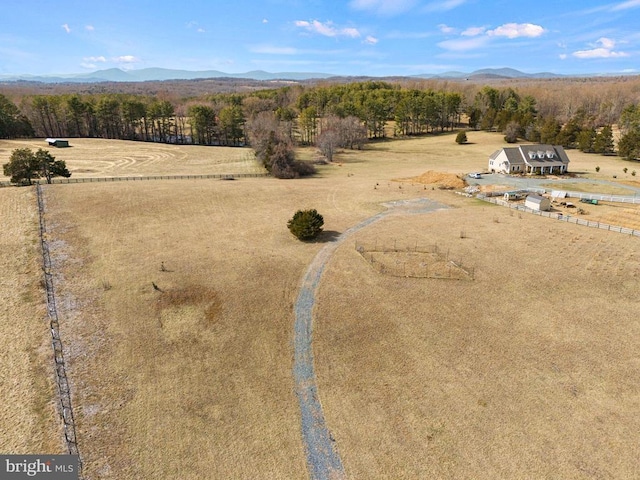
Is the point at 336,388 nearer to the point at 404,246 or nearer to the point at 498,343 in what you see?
the point at 498,343

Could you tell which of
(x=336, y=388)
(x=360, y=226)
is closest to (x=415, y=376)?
(x=336, y=388)

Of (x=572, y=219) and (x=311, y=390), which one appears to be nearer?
(x=311, y=390)

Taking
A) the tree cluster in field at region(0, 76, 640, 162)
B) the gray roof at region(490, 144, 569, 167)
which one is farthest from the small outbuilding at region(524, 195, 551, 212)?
the tree cluster in field at region(0, 76, 640, 162)

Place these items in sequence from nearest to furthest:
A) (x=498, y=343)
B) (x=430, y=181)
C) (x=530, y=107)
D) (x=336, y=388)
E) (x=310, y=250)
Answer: (x=336, y=388) → (x=498, y=343) → (x=310, y=250) → (x=430, y=181) → (x=530, y=107)

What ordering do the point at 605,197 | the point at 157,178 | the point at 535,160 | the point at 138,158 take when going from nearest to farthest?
the point at 605,197 → the point at 157,178 → the point at 535,160 → the point at 138,158

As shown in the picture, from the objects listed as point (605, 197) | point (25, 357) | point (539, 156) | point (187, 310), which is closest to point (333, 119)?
point (539, 156)

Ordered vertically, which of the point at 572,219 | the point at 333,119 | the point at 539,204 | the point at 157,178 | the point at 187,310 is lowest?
the point at 187,310

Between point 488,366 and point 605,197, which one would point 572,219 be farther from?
point 488,366
